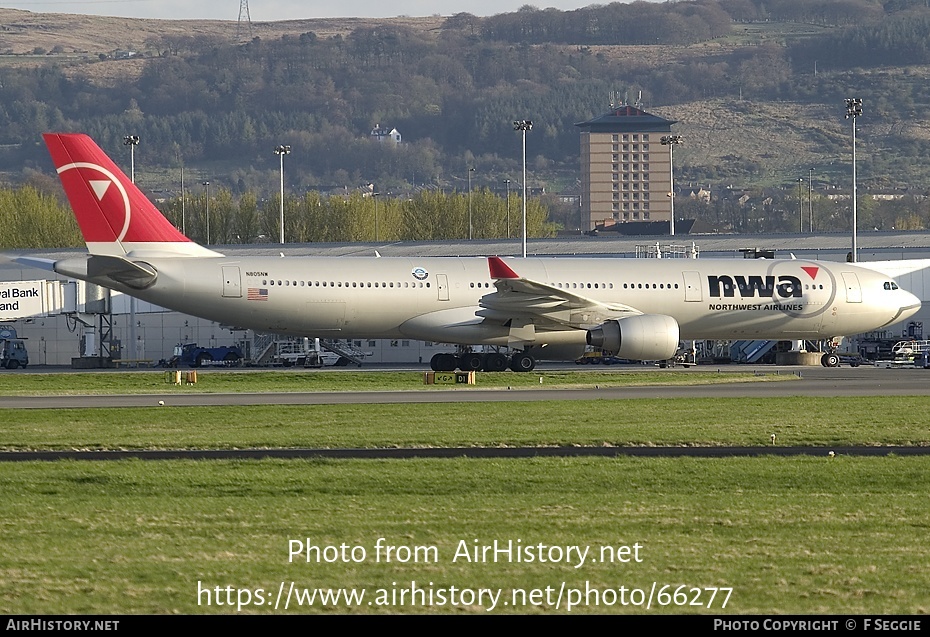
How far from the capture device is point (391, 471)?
17.9 m

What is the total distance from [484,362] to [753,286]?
28.7 feet

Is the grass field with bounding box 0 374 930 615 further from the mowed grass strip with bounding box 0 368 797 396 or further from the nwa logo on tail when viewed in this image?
the nwa logo on tail

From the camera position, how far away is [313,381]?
1586 inches

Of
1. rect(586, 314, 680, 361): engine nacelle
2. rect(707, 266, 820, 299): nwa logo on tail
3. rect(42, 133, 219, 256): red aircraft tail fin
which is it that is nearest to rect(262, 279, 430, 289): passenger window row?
rect(42, 133, 219, 256): red aircraft tail fin

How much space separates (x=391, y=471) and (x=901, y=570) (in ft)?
25.3

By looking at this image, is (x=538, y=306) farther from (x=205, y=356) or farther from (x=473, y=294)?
(x=205, y=356)

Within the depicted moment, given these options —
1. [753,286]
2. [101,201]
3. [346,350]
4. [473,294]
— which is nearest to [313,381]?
[473,294]

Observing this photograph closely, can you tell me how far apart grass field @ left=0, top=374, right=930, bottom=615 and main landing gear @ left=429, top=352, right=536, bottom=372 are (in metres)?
21.7

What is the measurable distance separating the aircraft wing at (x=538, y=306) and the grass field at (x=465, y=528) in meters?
18.6

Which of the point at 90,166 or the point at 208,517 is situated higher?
the point at 90,166

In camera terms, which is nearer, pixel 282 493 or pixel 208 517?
pixel 208 517
